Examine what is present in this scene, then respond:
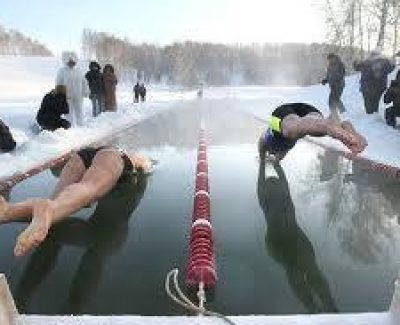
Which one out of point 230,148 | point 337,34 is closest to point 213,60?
point 337,34

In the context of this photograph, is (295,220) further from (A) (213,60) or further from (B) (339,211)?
(A) (213,60)

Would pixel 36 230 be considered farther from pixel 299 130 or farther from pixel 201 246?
pixel 299 130

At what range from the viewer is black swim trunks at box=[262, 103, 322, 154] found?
6.50m

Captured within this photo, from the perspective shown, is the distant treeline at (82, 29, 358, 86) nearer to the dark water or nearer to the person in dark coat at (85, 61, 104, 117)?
the person in dark coat at (85, 61, 104, 117)

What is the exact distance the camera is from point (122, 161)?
4996 millimetres

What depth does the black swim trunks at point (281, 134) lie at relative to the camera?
650 centimetres

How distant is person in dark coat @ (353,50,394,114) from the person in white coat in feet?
23.7

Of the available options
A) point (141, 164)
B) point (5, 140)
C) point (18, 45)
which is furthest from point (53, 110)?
point (18, 45)

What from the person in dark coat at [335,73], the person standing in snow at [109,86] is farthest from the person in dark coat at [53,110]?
the person in dark coat at [335,73]

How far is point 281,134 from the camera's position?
22.2 feet

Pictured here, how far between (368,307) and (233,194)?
2836 mm

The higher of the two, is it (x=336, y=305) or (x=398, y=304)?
(x=398, y=304)

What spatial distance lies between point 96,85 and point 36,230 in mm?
17340

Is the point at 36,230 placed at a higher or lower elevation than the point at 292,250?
higher
